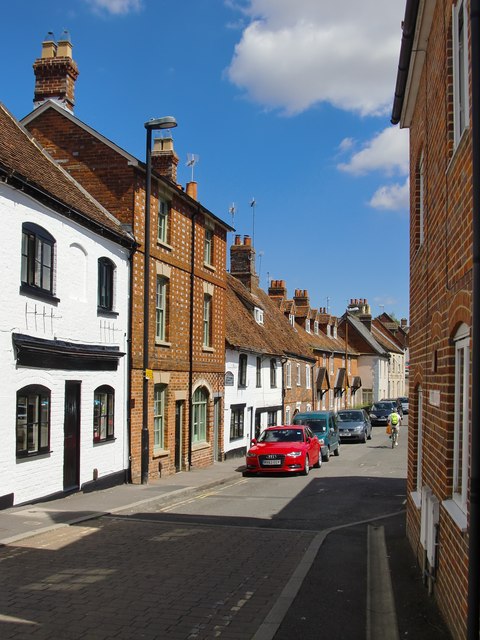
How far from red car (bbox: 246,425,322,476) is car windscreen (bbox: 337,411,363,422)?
52.6 ft

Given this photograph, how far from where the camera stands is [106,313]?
16922 millimetres

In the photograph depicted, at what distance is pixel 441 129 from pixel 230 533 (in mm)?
8034

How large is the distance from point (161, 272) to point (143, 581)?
12608 millimetres

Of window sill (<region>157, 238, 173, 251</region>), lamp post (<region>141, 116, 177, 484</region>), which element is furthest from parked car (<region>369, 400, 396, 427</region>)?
lamp post (<region>141, 116, 177, 484</region>)

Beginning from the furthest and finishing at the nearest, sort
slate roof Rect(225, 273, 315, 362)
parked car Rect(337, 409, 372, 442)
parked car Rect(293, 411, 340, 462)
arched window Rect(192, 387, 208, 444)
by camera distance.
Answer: parked car Rect(337, 409, 372, 442), slate roof Rect(225, 273, 315, 362), parked car Rect(293, 411, 340, 462), arched window Rect(192, 387, 208, 444)

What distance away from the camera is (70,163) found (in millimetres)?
19016

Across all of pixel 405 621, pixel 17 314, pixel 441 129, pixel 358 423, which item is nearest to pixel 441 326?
pixel 441 129

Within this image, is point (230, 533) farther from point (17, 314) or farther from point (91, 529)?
point (17, 314)

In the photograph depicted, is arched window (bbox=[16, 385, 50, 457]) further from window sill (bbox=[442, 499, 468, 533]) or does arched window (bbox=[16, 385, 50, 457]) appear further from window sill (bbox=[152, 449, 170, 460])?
window sill (bbox=[442, 499, 468, 533])

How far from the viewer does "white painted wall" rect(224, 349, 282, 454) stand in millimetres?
27094

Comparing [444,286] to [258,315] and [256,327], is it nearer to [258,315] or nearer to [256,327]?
[256,327]

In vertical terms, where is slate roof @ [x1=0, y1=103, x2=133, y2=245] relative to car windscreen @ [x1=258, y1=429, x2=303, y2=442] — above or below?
above

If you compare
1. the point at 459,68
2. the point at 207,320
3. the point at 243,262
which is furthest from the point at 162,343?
the point at 243,262

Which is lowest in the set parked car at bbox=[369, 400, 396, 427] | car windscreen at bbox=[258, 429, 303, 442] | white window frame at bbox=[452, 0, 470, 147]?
parked car at bbox=[369, 400, 396, 427]
